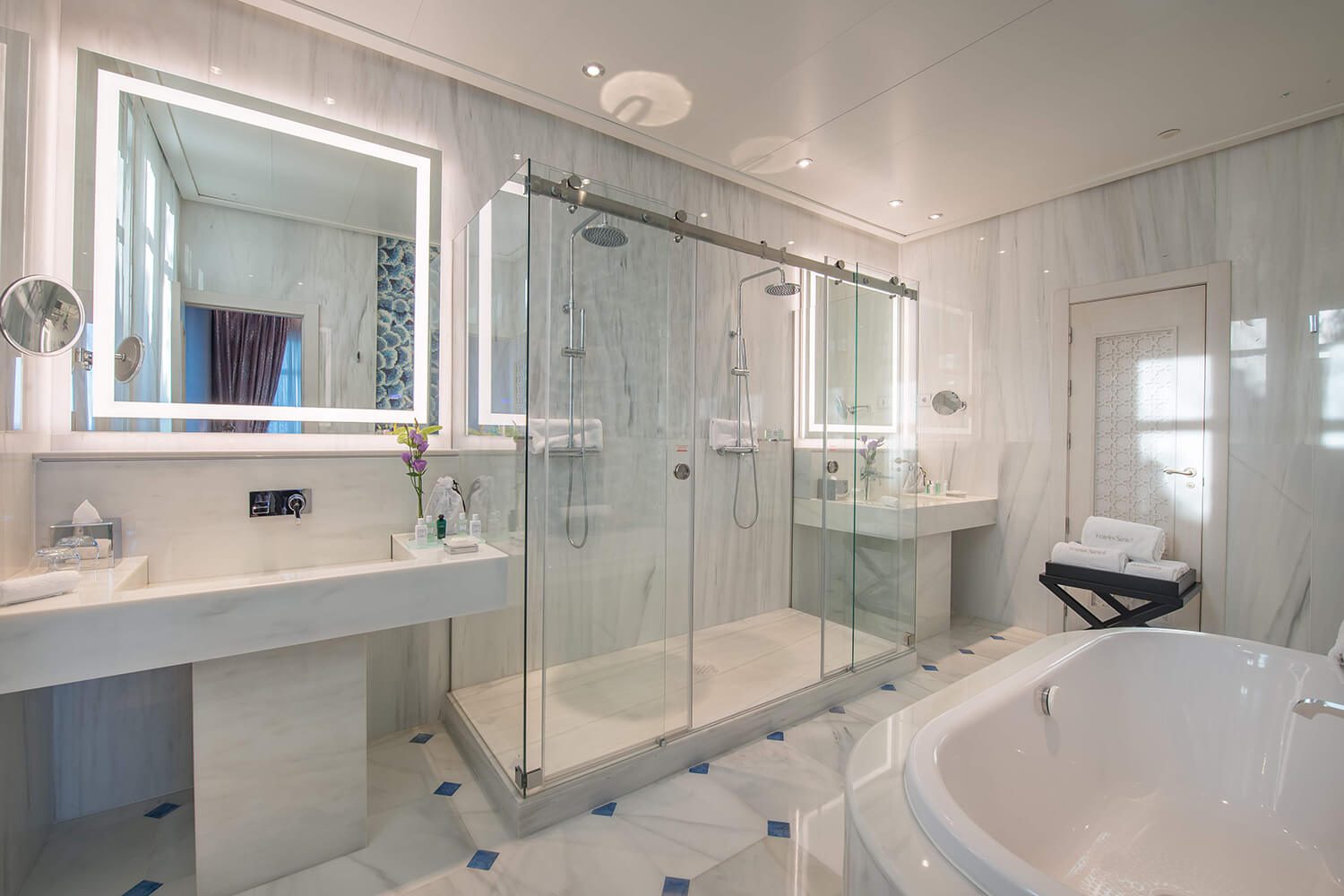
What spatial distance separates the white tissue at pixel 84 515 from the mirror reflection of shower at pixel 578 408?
4.43 ft

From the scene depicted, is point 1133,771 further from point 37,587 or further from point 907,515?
point 37,587

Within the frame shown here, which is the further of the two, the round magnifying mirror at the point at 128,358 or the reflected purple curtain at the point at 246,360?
the reflected purple curtain at the point at 246,360

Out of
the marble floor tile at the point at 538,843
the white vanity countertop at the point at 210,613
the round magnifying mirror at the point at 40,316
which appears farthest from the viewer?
the marble floor tile at the point at 538,843

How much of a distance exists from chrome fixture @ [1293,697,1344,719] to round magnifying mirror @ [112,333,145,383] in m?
3.72

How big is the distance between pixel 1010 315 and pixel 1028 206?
685 mm

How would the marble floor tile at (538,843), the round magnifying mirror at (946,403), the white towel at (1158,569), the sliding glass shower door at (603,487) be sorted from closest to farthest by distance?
the marble floor tile at (538,843), the sliding glass shower door at (603,487), the white towel at (1158,569), the round magnifying mirror at (946,403)

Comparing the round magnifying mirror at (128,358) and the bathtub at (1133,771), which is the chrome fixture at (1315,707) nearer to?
the bathtub at (1133,771)

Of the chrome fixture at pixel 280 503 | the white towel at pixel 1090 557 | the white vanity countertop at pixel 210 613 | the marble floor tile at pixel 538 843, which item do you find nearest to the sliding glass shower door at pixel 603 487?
the marble floor tile at pixel 538 843

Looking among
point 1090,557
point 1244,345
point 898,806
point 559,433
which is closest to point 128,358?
point 559,433

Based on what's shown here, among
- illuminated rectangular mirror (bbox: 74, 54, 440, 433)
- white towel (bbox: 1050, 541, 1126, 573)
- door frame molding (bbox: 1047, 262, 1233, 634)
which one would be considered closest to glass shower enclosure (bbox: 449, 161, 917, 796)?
illuminated rectangular mirror (bbox: 74, 54, 440, 433)

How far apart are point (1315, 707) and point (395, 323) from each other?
10.8ft

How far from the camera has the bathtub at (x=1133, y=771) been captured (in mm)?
1373

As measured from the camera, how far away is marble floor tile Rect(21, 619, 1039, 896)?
→ 5.40 feet

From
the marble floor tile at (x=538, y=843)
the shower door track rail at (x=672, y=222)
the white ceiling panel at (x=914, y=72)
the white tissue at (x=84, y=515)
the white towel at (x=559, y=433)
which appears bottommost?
the marble floor tile at (x=538, y=843)
